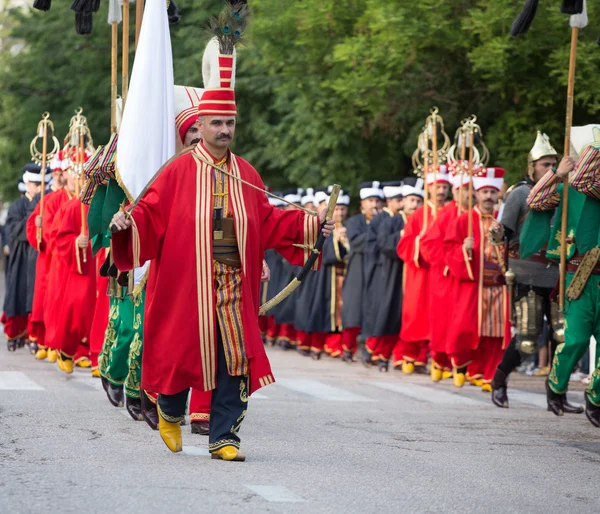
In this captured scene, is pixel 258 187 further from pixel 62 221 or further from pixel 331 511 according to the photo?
pixel 62 221

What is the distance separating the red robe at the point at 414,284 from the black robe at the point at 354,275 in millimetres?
1513

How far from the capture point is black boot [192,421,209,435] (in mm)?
9398

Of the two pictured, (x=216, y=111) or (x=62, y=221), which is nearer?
(x=216, y=111)

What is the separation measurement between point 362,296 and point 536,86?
3.58m

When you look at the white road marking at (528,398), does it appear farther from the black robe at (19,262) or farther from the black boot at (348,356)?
the black robe at (19,262)

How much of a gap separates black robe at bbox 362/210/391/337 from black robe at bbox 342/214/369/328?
15 centimetres

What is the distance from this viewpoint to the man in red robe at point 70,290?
14906 millimetres

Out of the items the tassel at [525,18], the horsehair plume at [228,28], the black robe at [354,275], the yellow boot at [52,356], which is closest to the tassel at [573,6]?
the tassel at [525,18]

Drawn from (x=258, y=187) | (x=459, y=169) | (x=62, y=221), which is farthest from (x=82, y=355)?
(x=258, y=187)

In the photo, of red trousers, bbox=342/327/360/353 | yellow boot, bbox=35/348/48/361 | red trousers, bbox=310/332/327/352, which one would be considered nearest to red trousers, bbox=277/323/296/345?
red trousers, bbox=310/332/327/352

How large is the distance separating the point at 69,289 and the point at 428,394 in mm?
3831

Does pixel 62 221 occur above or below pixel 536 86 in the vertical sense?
below

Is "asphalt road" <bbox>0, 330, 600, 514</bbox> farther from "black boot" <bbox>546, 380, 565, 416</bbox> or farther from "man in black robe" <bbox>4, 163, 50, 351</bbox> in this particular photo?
"man in black robe" <bbox>4, 163, 50, 351</bbox>

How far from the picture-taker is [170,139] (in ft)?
32.2
